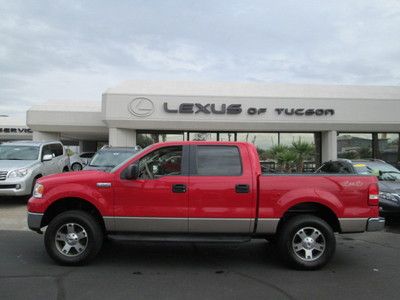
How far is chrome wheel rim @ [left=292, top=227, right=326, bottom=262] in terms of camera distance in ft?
21.9

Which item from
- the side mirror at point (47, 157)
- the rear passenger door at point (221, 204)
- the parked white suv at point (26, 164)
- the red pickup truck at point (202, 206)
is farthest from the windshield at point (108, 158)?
the rear passenger door at point (221, 204)

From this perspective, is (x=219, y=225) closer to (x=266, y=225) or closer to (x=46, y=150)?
(x=266, y=225)

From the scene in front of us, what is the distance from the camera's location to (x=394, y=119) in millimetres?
22312

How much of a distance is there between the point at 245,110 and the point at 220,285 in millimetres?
16516

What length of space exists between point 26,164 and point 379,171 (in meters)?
9.84

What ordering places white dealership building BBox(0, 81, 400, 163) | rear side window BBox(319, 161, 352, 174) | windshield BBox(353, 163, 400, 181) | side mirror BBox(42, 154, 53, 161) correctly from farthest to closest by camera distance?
1. white dealership building BBox(0, 81, 400, 163)
2. side mirror BBox(42, 154, 53, 161)
3. rear side window BBox(319, 161, 352, 174)
4. windshield BBox(353, 163, 400, 181)

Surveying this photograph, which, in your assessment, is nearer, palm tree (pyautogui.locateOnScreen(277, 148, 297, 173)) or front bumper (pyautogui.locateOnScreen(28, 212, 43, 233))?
front bumper (pyautogui.locateOnScreen(28, 212, 43, 233))

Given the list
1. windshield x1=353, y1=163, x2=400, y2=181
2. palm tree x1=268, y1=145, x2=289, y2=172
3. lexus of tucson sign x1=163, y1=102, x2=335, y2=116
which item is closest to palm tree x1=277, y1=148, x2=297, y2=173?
palm tree x1=268, y1=145, x2=289, y2=172

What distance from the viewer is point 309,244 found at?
6.67 metres

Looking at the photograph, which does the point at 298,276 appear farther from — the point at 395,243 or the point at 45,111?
the point at 45,111

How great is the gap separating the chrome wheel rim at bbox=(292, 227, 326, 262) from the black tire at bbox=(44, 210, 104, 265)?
2.85 meters

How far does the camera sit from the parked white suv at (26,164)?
40.9 ft

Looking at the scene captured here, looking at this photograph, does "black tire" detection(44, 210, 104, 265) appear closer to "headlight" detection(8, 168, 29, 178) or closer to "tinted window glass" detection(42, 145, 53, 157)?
"headlight" detection(8, 168, 29, 178)

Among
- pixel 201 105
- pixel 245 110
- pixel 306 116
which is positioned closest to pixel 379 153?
pixel 306 116
